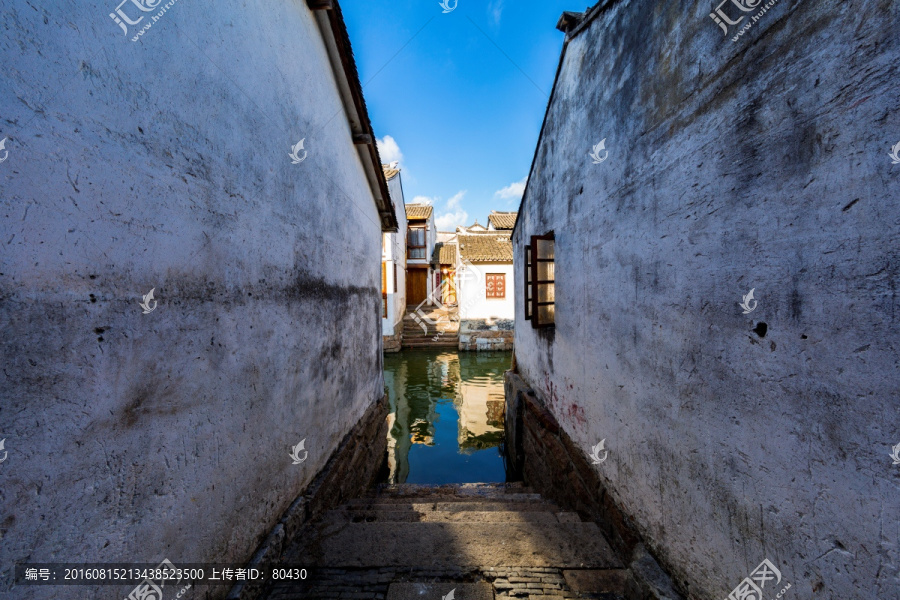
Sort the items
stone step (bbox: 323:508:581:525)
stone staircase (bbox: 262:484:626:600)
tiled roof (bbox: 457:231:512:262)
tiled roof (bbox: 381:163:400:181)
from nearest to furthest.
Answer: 1. stone staircase (bbox: 262:484:626:600)
2. stone step (bbox: 323:508:581:525)
3. tiled roof (bbox: 457:231:512:262)
4. tiled roof (bbox: 381:163:400:181)

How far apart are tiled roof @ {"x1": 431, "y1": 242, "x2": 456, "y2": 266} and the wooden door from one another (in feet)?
3.53

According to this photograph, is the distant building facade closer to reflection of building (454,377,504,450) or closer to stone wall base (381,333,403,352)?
stone wall base (381,333,403,352)

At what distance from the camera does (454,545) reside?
8.89 feet

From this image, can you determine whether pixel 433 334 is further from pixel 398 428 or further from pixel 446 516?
pixel 446 516

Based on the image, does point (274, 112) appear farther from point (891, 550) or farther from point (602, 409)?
point (891, 550)

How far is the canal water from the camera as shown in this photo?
713 cm

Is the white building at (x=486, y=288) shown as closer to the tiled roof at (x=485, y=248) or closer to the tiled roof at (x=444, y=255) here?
the tiled roof at (x=485, y=248)

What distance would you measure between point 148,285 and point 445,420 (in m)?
8.39

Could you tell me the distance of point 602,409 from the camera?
3166 mm

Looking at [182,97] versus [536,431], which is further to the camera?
[536,431]

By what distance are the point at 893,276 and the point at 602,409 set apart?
233 cm

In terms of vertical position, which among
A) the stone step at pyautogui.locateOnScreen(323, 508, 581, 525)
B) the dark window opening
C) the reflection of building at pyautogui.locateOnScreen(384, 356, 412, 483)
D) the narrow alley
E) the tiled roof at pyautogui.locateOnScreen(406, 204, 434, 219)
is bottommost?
the reflection of building at pyautogui.locateOnScreen(384, 356, 412, 483)

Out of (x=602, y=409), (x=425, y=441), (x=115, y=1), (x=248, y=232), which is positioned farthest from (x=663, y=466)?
(x=425, y=441)

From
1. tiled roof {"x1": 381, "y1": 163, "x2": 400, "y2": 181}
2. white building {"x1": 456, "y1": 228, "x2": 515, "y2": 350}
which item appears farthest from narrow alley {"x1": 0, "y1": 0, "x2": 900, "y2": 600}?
tiled roof {"x1": 381, "y1": 163, "x2": 400, "y2": 181}
